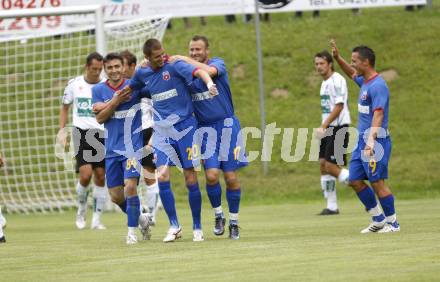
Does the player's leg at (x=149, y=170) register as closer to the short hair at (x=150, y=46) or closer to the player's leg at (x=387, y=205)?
the short hair at (x=150, y=46)

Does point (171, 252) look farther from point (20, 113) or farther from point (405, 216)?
point (20, 113)

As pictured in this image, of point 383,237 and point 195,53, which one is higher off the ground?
point 195,53

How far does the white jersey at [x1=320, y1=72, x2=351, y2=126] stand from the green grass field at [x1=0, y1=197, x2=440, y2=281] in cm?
→ 244

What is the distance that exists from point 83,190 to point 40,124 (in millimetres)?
8952

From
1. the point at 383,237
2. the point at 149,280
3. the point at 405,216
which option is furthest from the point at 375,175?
the point at 149,280

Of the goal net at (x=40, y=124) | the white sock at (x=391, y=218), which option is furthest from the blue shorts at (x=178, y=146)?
the goal net at (x=40, y=124)

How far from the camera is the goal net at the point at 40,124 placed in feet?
71.1

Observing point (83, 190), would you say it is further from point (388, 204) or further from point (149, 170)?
point (388, 204)

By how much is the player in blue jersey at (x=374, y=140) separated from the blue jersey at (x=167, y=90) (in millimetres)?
2086

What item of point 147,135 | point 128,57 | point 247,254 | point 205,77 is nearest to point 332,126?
point 147,135

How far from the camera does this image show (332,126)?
18.5 m

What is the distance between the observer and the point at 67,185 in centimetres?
2284

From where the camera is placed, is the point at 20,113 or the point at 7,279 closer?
the point at 7,279

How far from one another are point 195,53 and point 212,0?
42.7ft
